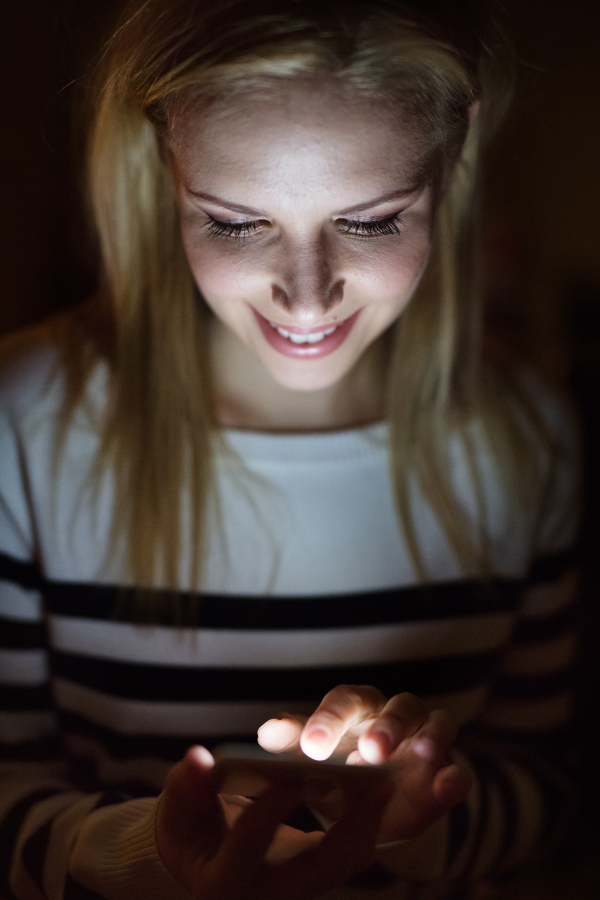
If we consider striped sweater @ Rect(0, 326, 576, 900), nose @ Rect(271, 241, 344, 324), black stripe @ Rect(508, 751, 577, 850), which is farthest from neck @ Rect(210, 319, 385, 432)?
black stripe @ Rect(508, 751, 577, 850)

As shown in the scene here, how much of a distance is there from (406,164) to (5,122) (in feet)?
1.29

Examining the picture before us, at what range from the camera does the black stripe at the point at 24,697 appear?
717 millimetres

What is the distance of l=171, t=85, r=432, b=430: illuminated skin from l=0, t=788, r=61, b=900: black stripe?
455 millimetres

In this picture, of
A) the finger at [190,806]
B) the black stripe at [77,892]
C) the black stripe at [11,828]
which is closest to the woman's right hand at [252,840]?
the finger at [190,806]

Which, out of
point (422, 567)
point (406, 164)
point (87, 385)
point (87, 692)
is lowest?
point (87, 692)

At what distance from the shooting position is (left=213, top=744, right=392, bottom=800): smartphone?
446 mm

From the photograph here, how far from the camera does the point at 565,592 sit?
2.71ft

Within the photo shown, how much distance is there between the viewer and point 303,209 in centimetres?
45

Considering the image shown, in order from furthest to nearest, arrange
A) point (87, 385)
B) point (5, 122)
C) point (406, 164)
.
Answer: point (87, 385)
point (5, 122)
point (406, 164)

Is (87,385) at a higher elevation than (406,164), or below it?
below

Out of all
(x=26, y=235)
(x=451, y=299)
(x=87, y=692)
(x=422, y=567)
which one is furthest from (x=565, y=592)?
(x=26, y=235)

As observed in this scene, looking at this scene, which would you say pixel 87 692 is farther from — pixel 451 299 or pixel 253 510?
pixel 451 299

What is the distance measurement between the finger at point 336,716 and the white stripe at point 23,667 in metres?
0.39

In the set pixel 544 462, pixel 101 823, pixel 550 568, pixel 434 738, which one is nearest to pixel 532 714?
pixel 550 568
